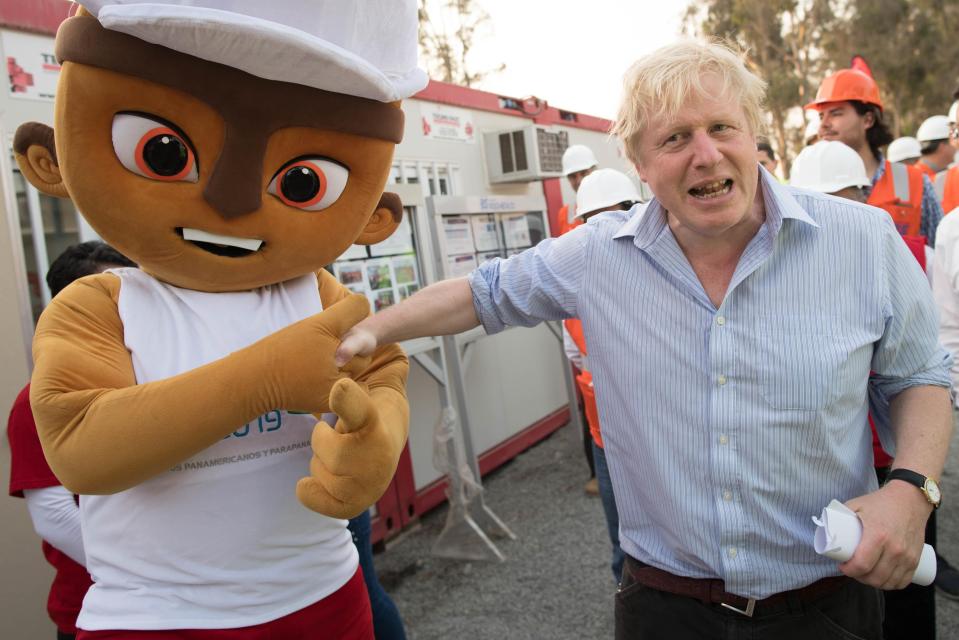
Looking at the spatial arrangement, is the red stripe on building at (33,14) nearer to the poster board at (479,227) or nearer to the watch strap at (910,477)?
the poster board at (479,227)

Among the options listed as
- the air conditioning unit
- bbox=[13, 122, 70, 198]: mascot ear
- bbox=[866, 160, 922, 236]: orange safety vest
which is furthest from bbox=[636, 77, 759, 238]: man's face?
the air conditioning unit

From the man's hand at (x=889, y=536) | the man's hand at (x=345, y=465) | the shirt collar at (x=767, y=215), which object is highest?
the shirt collar at (x=767, y=215)

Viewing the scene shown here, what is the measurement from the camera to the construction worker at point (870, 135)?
3434 mm

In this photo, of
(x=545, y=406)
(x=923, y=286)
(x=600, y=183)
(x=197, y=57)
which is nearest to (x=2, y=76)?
(x=197, y=57)

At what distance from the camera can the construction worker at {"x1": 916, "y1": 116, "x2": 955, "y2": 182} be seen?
7.06 metres

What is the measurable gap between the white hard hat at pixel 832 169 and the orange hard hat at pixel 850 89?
25.0 inches

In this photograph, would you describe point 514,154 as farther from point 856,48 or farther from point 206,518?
point 856,48

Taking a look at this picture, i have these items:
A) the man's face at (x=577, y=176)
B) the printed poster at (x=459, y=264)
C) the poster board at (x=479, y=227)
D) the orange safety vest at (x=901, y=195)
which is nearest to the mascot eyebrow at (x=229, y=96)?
the poster board at (x=479, y=227)

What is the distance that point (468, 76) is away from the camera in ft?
73.0

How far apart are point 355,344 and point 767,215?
36.8 inches

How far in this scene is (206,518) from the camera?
60.3 inches

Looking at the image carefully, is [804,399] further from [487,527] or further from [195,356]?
[487,527]

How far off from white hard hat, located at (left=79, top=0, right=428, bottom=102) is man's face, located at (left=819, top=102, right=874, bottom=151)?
274 cm

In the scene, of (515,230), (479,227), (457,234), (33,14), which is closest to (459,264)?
(457,234)
